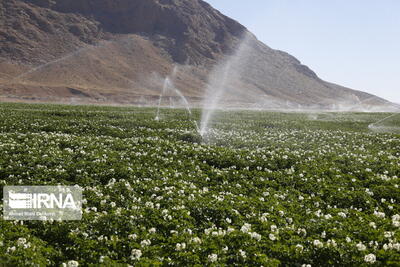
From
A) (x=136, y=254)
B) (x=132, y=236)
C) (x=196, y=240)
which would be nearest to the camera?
(x=136, y=254)

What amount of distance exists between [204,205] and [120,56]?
501 ft

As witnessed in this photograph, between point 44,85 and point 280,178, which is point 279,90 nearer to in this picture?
point 44,85

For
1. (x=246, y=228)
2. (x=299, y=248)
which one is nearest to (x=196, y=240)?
(x=246, y=228)

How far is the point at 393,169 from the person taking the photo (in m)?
13.4

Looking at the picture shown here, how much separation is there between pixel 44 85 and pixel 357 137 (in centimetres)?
10325

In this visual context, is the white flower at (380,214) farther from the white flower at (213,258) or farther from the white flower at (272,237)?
the white flower at (213,258)

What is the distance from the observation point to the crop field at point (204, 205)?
21.4 feet

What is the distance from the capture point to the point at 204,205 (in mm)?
9055

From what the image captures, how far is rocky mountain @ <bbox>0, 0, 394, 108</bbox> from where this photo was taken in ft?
365

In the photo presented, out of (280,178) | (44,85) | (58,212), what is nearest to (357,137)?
(280,178)

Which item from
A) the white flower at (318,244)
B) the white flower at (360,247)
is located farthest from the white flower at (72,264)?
the white flower at (360,247)

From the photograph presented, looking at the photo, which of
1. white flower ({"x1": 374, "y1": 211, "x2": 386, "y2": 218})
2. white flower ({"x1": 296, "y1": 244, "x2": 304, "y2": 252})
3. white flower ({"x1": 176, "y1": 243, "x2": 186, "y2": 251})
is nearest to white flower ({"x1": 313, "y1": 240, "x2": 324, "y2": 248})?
white flower ({"x1": 296, "y1": 244, "x2": 304, "y2": 252})

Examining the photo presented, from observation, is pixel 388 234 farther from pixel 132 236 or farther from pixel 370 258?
pixel 132 236

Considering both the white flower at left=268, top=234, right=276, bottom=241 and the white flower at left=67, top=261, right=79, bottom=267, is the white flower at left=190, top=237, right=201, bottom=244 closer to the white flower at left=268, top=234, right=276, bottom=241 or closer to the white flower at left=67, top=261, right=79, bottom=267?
the white flower at left=268, top=234, right=276, bottom=241
